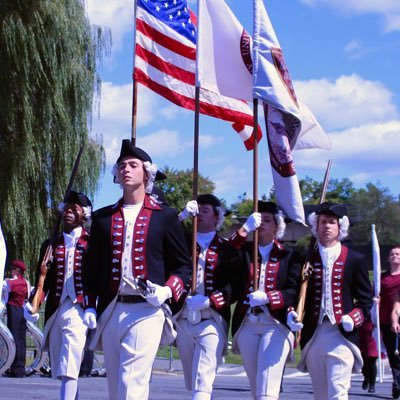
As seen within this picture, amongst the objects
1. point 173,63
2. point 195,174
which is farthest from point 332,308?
point 173,63

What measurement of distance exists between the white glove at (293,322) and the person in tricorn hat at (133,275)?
1.08m

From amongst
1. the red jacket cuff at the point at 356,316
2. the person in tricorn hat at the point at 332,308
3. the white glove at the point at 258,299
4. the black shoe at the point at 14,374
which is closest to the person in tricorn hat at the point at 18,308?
the black shoe at the point at 14,374

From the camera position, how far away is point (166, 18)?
11367 mm

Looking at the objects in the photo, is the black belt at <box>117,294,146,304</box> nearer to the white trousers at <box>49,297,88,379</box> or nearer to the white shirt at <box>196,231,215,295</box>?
the white shirt at <box>196,231,215,295</box>

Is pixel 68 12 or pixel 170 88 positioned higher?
pixel 68 12

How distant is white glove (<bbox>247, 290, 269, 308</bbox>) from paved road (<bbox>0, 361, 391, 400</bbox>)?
416 cm

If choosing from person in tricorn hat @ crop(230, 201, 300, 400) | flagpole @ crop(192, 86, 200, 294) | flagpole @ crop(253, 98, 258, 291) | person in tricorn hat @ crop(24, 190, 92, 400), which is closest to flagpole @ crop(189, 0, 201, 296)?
flagpole @ crop(192, 86, 200, 294)

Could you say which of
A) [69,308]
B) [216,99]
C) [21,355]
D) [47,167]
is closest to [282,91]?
[216,99]

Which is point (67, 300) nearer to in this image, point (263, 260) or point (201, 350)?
point (201, 350)

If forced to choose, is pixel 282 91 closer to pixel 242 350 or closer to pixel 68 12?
pixel 242 350

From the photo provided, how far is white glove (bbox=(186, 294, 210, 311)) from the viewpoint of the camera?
915 centimetres

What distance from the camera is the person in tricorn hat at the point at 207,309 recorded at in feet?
30.1

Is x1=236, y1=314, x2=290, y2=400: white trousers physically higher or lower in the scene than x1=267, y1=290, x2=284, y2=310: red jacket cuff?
lower

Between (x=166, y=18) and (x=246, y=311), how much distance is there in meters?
3.71
